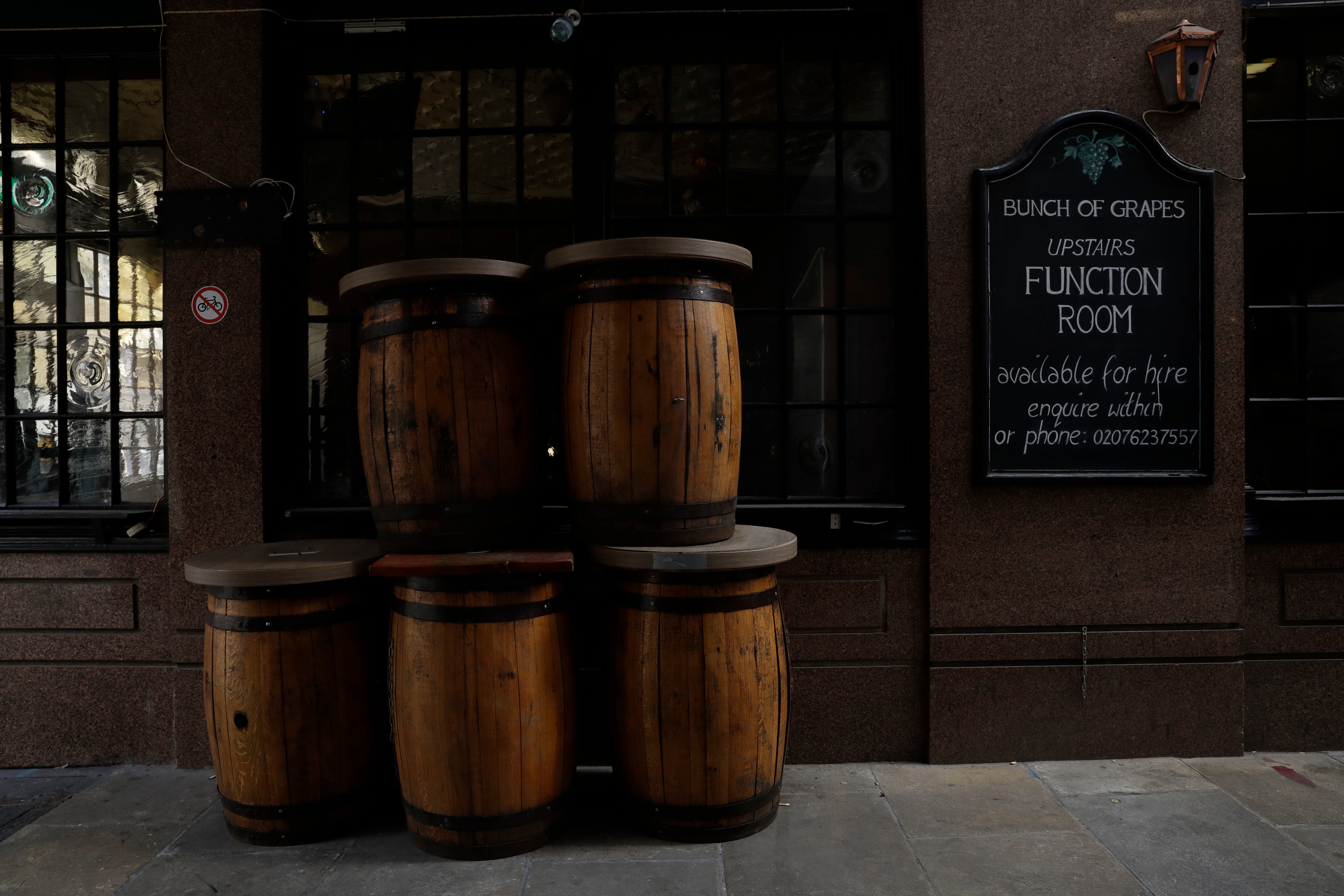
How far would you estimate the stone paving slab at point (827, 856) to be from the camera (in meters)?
2.61

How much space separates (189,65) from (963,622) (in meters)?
4.46

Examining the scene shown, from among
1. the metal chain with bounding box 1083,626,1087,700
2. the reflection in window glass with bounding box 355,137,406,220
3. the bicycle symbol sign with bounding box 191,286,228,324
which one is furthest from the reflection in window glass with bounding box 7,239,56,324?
the metal chain with bounding box 1083,626,1087,700

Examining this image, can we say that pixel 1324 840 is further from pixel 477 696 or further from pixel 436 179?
pixel 436 179

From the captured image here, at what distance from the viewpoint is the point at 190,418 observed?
144 inches

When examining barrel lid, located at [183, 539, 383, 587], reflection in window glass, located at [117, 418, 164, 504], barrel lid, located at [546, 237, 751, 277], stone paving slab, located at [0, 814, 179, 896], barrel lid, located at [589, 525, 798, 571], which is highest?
barrel lid, located at [546, 237, 751, 277]

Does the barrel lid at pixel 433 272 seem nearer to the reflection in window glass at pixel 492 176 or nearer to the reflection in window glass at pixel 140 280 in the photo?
the reflection in window glass at pixel 492 176

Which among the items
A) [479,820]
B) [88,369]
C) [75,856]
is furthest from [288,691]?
[88,369]

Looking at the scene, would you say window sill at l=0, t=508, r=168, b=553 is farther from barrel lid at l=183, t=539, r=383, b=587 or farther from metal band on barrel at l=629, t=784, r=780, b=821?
metal band on barrel at l=629, t=784, r=780, b=821

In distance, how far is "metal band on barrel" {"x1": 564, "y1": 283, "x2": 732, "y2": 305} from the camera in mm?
2764

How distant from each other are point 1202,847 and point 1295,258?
284 centimetres

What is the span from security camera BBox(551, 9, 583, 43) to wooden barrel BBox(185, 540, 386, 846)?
233cm

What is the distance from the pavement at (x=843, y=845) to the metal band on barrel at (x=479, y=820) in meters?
0.14

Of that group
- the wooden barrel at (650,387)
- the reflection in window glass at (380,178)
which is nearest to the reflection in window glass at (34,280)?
the reflection in window glass at (380,178)

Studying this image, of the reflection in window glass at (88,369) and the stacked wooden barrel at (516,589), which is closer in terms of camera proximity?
the stacked wooden barrel at (516,589)
